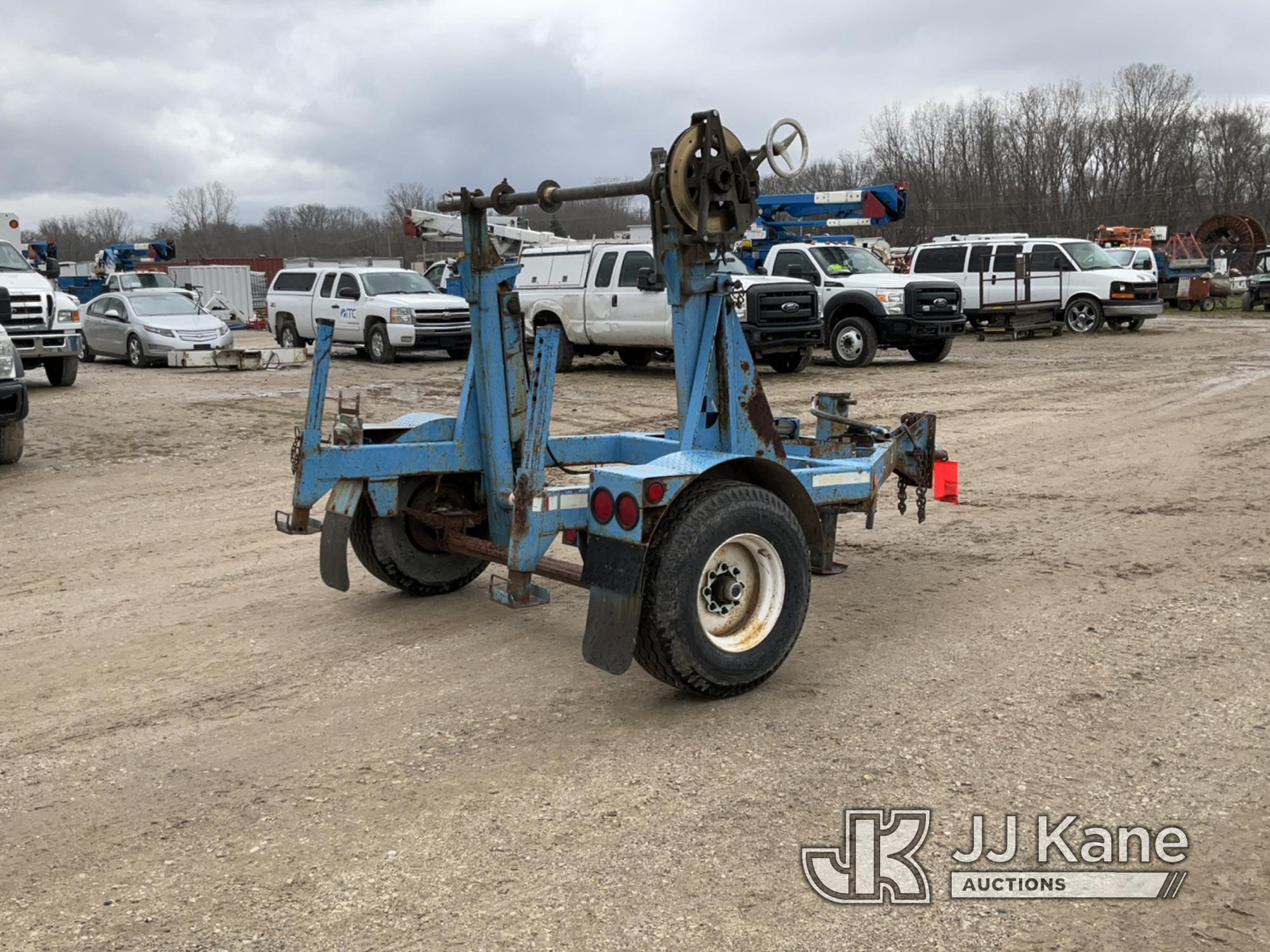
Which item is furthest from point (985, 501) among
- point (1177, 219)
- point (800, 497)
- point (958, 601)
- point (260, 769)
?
point (1177, 219)

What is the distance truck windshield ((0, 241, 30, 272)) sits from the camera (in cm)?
1694

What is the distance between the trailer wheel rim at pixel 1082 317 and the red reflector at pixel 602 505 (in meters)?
23.6

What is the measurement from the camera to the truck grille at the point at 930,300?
1953 centimetres

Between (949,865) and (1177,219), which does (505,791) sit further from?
(1177,219)

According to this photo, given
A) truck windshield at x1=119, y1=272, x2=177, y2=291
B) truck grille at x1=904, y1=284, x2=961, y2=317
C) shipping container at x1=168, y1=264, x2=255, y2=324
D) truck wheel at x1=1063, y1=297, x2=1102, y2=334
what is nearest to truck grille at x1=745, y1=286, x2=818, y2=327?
truck grille at x1=904, y1=284, x2=961, y2=317

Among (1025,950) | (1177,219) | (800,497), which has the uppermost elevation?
(1177,219)

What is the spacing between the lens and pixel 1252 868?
337cm

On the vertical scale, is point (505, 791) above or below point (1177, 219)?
below

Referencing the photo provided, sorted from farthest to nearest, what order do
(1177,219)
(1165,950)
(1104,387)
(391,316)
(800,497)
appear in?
1. (1177,219)
2. (391,316)
3. (1104,387)
4. (800,497)
5. (1165,950)

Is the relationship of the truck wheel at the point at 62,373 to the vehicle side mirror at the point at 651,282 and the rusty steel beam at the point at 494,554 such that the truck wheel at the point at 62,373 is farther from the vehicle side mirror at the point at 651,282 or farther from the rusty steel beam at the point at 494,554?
the rusty steel beam at the point at 494,554

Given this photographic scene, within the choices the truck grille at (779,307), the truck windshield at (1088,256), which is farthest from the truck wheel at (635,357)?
the truck windshield at (1088,256)

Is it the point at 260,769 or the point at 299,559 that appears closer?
the point at 260,769

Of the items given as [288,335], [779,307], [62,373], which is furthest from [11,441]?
[288,335]

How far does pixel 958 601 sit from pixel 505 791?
2963 mm
